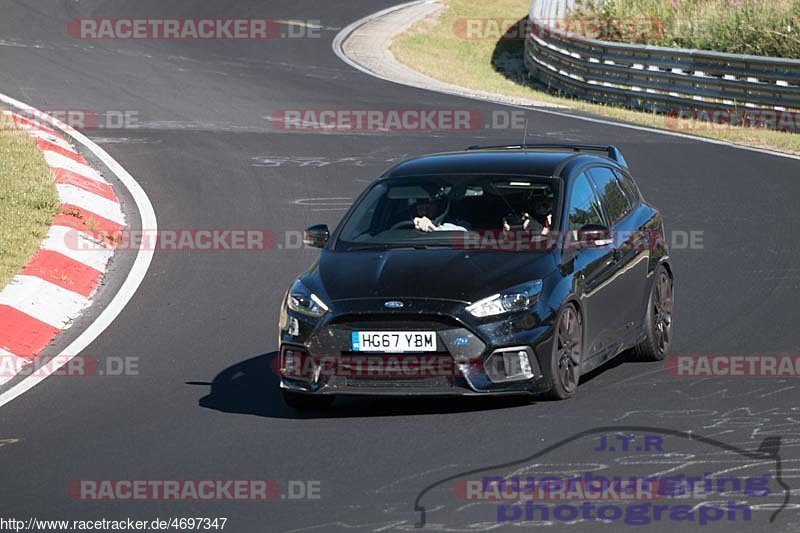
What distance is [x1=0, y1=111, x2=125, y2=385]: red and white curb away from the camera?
454 inches

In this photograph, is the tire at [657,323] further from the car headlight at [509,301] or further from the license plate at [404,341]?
the license plate at [404,341]

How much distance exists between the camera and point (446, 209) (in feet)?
33.7

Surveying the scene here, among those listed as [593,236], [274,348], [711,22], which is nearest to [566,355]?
[593,236]

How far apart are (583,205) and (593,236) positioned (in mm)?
680

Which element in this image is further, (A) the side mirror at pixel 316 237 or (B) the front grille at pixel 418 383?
(A) the side mirror at pixel 316 237

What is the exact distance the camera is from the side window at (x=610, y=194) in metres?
10.8

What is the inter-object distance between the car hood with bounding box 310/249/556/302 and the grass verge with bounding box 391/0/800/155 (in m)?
13.0

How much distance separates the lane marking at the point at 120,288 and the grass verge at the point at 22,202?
0.91 metres

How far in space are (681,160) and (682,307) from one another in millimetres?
8219

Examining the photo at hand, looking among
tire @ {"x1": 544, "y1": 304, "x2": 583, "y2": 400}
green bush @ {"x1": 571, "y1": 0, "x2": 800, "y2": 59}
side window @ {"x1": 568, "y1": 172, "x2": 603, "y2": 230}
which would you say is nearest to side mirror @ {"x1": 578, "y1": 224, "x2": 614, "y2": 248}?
side window @ {"x1": 568, "y1": 172, "x2": 603, "y2": 230}

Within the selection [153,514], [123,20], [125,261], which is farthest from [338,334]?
[123,20]

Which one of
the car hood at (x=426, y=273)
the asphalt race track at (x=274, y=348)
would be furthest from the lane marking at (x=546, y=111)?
the car hood at (x=426, y=273)

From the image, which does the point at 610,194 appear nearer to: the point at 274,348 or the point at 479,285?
the point at 479,285

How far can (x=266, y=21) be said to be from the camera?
124 ft
